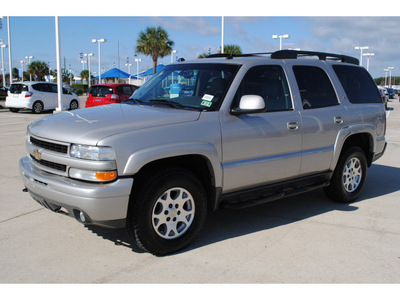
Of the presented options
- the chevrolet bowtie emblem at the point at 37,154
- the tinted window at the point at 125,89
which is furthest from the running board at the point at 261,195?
the tinted window at the point at 125,89

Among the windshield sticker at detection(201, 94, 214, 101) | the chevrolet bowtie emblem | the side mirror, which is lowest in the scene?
the chevrolet bowtie emblem

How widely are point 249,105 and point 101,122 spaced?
1.40 metres

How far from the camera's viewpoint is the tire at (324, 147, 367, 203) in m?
5.44

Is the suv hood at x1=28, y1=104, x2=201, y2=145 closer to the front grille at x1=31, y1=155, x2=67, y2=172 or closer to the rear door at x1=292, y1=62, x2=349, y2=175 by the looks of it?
the front grille at x1=31, y1=155, x2=67, y2=172

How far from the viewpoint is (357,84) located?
5.80 m

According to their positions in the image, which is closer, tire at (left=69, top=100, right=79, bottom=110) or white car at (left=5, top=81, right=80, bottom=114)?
white car at (left=5, top=81, right=80, bottom=114)

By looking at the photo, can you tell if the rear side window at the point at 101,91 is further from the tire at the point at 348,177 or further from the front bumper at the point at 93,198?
the front bumper at the point at 93,198

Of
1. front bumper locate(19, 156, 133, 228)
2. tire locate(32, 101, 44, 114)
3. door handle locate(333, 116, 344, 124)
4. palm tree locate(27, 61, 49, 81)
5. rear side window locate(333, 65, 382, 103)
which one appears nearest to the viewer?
front bumper locate(19, 156, 133, 228)

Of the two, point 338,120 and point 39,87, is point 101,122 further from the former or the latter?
point 39,87

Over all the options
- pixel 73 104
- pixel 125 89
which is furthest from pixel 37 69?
pixel 125 89

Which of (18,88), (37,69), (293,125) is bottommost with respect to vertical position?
(293,125)

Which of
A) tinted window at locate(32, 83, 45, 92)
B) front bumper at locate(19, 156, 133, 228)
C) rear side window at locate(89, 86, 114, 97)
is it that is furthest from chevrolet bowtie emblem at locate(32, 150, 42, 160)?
tinted window at locate(32, 83, 45, 92)

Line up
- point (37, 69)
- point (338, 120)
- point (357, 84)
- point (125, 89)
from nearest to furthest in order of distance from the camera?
point (338, 120), point (357, 84), point (125, 89), point (37, 69)

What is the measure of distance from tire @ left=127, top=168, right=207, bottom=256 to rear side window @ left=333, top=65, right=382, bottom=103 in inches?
112
